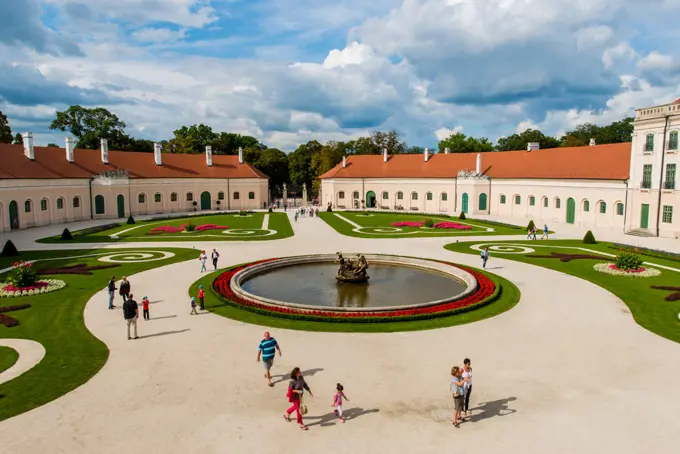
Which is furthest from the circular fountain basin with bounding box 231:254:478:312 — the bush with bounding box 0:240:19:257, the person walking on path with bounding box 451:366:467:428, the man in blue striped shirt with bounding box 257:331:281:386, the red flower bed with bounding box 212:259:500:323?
the bush with bounding box 0:240:19:257

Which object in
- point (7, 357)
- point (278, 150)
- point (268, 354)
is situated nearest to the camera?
point (268, 354)

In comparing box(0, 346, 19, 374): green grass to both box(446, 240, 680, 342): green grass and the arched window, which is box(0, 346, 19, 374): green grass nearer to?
box(446, 240, 680, 342): green grass

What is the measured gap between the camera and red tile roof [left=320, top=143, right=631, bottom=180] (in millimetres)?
53750

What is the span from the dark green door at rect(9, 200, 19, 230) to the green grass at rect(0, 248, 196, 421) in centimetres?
2685

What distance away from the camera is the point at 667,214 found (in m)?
44.1

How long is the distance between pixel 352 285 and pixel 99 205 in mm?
48871

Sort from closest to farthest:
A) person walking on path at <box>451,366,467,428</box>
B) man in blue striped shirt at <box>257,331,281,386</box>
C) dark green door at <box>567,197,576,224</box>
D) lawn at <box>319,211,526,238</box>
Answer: person walking on path at <box>451,366,467,428</box> → man in blue striped shirt at <box>257,331,281,386</box> → lawn at <box>319,211,526,238</box> → dark green door at <box>567,197,576,224</box>

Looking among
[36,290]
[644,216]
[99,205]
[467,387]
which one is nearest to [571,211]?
[644,216]

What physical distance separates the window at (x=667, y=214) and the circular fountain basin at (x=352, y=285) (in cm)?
2755

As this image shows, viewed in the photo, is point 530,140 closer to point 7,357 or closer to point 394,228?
point 394,228

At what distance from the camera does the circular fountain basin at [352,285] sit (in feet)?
72.9

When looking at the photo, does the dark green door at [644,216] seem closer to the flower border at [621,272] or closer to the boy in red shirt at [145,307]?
the flower border at [621,272]

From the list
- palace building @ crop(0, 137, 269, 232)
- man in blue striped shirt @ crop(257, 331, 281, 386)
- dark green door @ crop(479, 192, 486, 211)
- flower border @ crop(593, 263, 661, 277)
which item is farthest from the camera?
dark green door @ crop(479, 192, 486, 211)

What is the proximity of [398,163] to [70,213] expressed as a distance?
4842 cm
